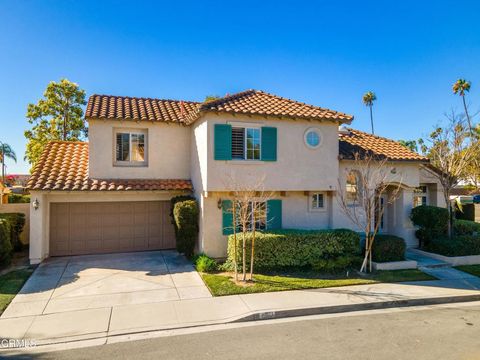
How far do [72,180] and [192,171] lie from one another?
4.90m

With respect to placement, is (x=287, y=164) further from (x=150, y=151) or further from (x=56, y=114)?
(x=56, y=114)

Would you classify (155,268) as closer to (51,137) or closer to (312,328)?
(312,328)

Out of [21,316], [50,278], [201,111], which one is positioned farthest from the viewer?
[201,111]

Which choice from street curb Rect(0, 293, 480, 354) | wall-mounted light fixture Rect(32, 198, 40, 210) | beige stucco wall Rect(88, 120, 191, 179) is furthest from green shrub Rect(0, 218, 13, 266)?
street curb Rect(0, 293, 480, 354)

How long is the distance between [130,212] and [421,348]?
456 inches

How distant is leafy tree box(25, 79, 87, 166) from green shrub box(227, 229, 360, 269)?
1979cm

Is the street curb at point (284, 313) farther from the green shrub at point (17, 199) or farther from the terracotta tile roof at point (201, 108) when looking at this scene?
the green shrub at point (17, 199)

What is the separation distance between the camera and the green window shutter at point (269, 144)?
11867 mm

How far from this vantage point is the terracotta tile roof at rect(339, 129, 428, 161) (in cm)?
1381

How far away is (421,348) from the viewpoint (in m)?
6.03

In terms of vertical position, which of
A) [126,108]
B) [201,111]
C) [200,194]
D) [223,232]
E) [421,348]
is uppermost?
[126,108]

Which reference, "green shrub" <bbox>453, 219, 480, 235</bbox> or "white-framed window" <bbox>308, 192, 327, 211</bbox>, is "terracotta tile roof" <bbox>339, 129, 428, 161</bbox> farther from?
"green shrub" <bbox>453, 219, 480, 235</bbox>

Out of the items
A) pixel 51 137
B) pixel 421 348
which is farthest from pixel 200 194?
pixel 51 137

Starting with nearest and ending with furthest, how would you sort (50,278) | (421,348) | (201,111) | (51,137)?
1. (421,348)
2. (50,278)
3. (201,111)
4. (51,137)
